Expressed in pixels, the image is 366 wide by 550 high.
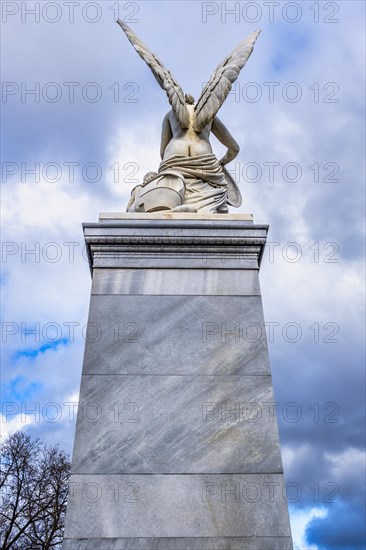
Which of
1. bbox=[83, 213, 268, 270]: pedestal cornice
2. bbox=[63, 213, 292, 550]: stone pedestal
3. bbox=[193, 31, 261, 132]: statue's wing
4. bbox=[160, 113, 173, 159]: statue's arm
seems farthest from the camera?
bbox=[160, 113, 173, 159]: statue's arm

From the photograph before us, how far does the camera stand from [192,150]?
11023 millimetres

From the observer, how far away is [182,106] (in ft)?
36.8

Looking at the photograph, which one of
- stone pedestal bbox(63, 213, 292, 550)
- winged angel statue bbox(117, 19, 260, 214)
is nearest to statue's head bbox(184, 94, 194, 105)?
winged angel statue bbox(117, 19, 260, 214)

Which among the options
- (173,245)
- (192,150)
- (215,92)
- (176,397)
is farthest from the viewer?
(215,92)

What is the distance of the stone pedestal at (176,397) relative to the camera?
682cm

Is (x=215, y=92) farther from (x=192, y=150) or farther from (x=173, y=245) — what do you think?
(x=173, y=245)

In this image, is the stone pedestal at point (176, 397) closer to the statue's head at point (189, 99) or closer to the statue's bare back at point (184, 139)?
the statue's bare back at point (184, 139)

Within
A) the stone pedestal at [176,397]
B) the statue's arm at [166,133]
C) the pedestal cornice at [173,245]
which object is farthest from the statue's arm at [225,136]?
the pedestal cornice at [173,245]

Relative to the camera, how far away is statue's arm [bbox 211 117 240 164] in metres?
12.0

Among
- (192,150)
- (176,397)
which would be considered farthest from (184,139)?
(176,397)

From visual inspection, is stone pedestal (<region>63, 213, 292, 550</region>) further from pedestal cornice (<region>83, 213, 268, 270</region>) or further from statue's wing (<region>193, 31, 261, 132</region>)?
statue's wing (<region>193, 31, 261, 132</region>)

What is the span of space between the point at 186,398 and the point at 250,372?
0.83 meters

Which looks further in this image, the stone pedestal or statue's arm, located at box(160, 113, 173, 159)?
statue's arm, located at box(160, 113, 173, 159)

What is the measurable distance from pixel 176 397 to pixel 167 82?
5971mm
